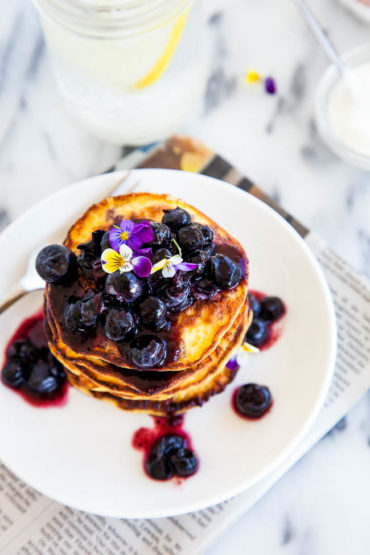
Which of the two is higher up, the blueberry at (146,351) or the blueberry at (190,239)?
the blueberry at (190,239)

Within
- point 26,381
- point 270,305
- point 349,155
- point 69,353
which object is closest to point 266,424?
point 270,305

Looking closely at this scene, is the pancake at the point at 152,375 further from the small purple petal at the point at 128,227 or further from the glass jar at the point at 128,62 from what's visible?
the glass jar at the point at 128,62

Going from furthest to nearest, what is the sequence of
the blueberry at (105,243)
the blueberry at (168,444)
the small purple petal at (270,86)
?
the small purple petal at (270,86)
the blueberry at (168,444)
the blueberry at (105,243)

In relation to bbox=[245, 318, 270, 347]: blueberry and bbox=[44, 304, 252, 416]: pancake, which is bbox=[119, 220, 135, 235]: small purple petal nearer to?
bbox=[44, 304, 252, 416]: pancake

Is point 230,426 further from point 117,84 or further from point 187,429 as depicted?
point 117,84

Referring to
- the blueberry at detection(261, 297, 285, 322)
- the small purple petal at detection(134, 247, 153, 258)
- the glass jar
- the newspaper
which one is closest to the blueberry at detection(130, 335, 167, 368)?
the small purple petal at detection(134, 247, 153, 258)

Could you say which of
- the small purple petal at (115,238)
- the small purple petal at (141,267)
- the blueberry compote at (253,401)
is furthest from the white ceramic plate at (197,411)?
the small purple petal at (141,267)

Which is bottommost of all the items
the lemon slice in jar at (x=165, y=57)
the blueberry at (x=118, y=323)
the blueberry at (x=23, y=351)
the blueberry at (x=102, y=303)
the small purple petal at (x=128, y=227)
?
the blueberry at (x=23, y=351)
